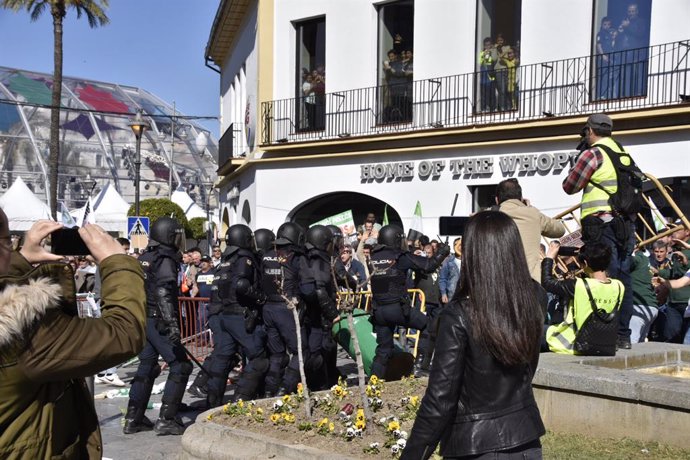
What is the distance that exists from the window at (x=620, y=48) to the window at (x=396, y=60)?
4494mm

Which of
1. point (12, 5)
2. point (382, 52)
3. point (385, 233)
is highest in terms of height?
point (12, 5)

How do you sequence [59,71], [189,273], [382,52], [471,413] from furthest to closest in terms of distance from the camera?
[59,71] → [382,52] → [189,273] → [471,413]

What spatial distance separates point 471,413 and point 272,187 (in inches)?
749

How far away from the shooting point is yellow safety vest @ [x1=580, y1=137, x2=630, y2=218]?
22.7ft

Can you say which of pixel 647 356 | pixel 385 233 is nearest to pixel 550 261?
pixel 647 356

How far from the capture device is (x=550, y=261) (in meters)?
6.82

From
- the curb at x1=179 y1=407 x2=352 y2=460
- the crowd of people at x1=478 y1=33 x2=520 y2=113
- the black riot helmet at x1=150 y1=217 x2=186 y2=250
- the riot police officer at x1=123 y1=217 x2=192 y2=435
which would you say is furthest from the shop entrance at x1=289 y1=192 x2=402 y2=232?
the curb at x1=179 y1=407 x2=352 y2=460

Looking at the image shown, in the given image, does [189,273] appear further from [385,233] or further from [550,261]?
[550,261]

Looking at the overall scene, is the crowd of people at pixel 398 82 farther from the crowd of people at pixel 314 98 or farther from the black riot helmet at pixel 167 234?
the black riot helmet at pixel 167 234

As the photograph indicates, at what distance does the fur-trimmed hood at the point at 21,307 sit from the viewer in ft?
7.88

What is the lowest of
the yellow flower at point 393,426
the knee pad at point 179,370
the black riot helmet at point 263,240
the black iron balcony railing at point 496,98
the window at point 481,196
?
the knee pad at point 179,370

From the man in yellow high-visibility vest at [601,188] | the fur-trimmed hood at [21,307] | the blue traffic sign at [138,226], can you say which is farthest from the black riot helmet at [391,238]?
the blue traffic sign at [138,226]

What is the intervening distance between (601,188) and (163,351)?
442 centimetres

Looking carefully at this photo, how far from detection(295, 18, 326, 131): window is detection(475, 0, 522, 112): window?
4.42 m
